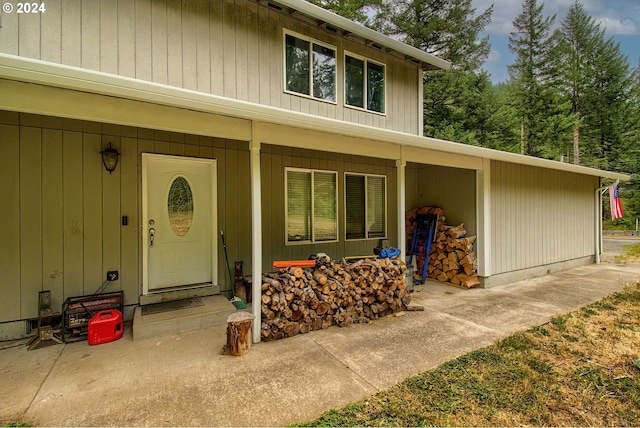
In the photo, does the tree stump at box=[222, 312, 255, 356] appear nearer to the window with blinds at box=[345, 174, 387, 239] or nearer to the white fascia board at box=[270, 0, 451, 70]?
the window with blinds at box=[345, 174, 387, 239]

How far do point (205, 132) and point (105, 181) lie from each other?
1743mm

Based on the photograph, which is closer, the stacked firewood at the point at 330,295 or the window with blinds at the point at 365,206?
the stacked firewood at the point at 330,295

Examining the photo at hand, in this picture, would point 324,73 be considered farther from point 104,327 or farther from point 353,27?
point 104,327

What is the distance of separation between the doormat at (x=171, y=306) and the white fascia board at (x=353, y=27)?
473 centimetres

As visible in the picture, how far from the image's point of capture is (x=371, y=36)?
18.6ft

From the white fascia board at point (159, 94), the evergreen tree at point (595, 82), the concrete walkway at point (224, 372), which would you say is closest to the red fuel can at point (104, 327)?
the concrete walkway at point (224, 372)

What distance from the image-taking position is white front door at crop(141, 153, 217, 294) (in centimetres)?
408

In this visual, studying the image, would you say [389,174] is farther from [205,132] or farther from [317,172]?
[205,132]

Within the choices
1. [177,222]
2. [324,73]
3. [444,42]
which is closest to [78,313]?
[177,222]

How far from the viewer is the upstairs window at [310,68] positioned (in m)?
Answer: 5.18

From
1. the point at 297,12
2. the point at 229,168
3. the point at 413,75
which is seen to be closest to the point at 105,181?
the point at 229,168

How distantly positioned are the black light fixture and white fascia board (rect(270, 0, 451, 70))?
3351 millimetres

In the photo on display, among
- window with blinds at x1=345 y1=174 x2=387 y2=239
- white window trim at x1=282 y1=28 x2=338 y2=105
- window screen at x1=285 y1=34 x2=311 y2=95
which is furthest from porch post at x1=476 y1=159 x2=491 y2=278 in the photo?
window screen at x1=285 y1=34 x2=311 y2=95

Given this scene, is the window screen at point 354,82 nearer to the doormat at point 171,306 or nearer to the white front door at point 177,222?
the white front door at point 177,222
